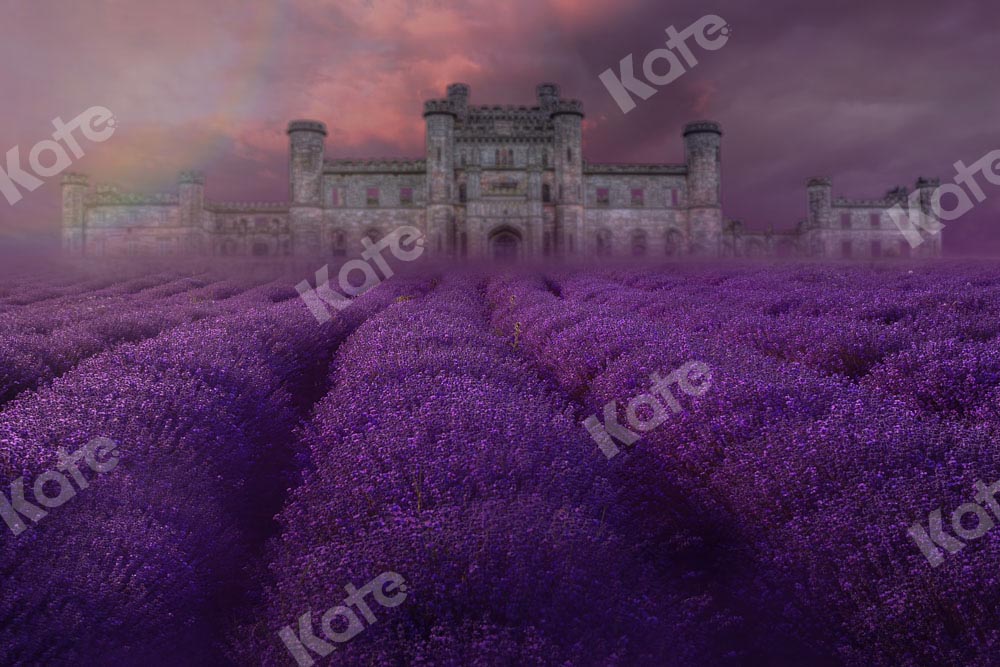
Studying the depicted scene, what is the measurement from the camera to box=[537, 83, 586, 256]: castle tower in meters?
37.0

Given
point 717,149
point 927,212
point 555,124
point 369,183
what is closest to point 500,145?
point 555,124

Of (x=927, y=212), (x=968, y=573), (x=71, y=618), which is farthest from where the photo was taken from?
(x=927, y=212)

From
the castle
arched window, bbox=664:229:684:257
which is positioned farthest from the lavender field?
arched window, bbox=664:229:684:257

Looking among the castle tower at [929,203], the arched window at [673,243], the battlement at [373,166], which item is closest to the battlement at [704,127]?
the arched window at [673,243]

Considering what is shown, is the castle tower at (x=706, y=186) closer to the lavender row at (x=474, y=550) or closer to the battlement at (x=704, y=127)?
the battlement at (x=704, y=127)

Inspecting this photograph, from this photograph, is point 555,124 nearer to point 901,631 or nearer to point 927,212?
point 927,212

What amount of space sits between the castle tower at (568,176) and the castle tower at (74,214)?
37.4 m

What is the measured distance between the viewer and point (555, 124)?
124 ft

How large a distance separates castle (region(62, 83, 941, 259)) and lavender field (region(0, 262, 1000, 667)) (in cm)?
3291

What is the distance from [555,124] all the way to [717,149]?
12003mm

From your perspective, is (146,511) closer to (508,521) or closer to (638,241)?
(508,521)

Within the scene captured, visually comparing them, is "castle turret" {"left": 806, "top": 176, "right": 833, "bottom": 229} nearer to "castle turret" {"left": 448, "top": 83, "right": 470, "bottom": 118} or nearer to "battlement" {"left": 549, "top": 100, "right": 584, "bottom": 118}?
"battlement" {"left": 549, "top": 100, "right": 584, "bottom": 118}

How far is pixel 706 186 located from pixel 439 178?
62.4 feet

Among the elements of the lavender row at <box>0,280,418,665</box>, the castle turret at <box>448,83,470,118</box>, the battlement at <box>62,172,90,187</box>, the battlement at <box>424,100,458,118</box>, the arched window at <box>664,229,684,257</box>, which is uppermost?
the castle turret at <box>448,83,470,118</box>
